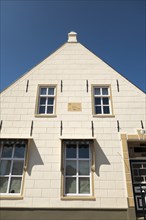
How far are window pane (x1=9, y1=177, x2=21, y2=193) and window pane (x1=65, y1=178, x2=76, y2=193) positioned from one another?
6.08ft

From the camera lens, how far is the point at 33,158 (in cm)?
717

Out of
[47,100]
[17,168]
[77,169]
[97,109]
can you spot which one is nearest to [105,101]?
[97,109]

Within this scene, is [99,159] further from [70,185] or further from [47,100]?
[47,100]

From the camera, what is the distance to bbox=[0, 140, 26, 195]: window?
22.2 feet

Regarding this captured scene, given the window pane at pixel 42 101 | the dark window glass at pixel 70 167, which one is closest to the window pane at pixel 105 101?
the window pane at pixel 42 101

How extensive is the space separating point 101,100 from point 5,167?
205 inches

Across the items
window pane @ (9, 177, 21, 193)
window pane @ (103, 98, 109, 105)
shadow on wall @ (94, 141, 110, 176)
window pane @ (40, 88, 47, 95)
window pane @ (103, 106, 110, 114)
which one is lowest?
window pane @ (9, 177, 21, 193)

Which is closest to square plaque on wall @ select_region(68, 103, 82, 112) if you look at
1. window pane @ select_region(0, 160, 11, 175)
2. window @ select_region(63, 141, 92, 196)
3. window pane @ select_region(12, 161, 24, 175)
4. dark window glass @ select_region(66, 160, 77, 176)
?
window @ select_region(63, 141, 92, 196)

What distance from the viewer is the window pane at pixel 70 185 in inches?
267

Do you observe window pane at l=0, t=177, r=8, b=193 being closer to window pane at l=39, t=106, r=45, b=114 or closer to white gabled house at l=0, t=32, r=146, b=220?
white gabled house at l=0, t=32, r=146, b=220

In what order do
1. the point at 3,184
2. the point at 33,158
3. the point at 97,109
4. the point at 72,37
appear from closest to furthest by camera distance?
1. the point at 3,184
2. the point at 33,158
3. the point at 97,109
4. the point at 72,37

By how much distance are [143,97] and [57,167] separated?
5187mm

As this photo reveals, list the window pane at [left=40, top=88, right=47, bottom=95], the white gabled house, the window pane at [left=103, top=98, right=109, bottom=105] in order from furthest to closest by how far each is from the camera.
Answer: the window pane at [left=40, top=88, right=47, bottom=95] < the window pane at [left=103, top=98, right=109, bottom=105] < the white gabled house

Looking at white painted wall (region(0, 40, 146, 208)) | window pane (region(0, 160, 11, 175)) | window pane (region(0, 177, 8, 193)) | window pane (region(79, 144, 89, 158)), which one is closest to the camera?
white painted wall (region(0, 40, 146, 208))
